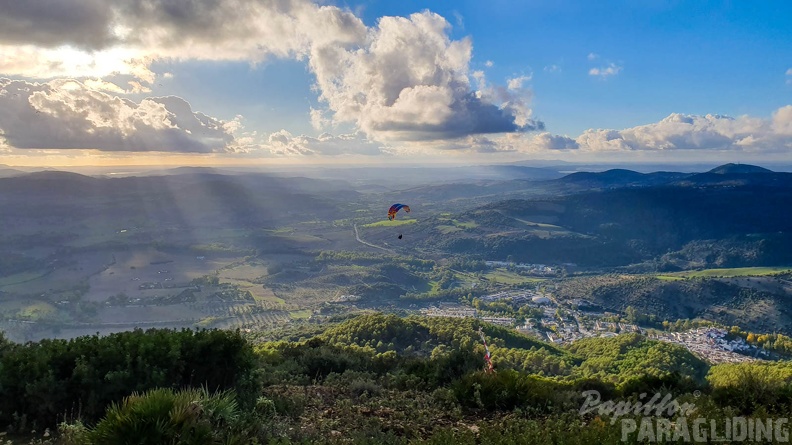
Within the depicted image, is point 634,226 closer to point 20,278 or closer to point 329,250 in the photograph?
point 329,250

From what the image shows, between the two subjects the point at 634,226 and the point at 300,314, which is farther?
the point at 634,226

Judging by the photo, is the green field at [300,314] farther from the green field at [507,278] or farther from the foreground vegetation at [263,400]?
the foreground vegetation at [263,400]

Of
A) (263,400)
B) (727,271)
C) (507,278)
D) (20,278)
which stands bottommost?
(507,278)

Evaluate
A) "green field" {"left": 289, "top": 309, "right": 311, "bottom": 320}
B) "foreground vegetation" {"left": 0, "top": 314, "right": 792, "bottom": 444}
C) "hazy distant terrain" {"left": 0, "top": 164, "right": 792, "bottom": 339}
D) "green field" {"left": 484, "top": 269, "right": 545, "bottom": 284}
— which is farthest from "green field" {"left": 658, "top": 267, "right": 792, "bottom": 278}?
"foreground vegetation" {"left": 0, "top": 314, "right": 792, "bottom": 444}

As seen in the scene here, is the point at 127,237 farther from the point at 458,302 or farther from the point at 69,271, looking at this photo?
the point at 458,302

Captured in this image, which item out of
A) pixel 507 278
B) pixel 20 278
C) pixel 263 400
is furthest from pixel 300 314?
pixel 263 400

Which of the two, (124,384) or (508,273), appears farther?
(508,273)

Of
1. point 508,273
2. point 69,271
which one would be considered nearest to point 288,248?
point 69,271

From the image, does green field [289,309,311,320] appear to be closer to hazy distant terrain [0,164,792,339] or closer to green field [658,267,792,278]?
hazy distant terrain [0,164,792,339]
